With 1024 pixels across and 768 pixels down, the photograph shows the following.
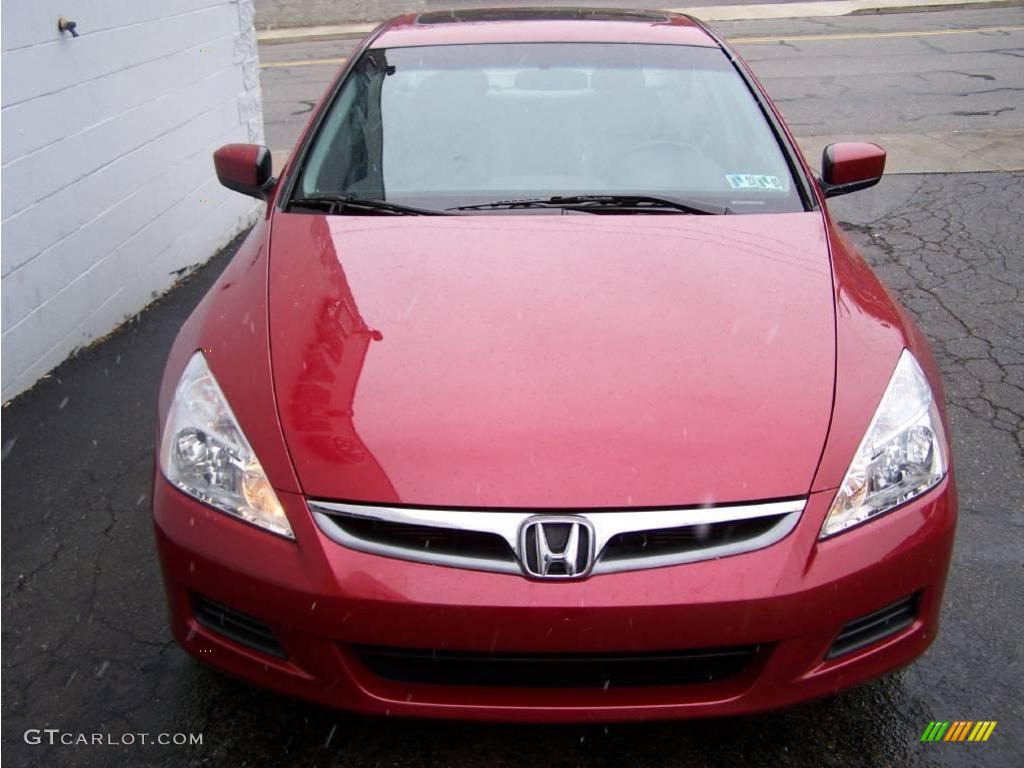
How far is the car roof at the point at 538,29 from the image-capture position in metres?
3.92

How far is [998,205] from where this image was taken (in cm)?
681

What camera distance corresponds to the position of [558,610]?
2.05m

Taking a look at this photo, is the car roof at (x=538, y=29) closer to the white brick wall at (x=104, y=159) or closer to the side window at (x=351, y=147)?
the side window at (x=351, y=147)

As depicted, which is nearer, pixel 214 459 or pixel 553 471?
pixel 553 471

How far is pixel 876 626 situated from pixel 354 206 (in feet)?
6.31

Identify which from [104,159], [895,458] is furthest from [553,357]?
[104,159]

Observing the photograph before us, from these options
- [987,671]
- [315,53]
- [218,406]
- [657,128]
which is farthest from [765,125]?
[315,53]

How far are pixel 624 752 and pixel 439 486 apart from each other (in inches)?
34.5

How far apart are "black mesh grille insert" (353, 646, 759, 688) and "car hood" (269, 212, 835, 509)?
12.3 inches

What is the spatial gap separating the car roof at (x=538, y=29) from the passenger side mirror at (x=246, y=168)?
2.21 ft

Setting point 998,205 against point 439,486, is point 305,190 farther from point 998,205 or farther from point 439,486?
point 998,205

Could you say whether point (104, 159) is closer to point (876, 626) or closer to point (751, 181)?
point (751, 181)

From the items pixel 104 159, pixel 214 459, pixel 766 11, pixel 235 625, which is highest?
pixel 214 459

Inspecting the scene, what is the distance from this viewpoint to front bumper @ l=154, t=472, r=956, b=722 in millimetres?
2062
